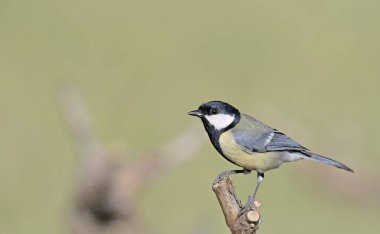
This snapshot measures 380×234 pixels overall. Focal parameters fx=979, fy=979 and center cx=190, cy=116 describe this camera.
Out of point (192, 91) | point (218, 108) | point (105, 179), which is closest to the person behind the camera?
point (218, 108)

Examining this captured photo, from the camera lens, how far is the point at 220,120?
3.51 meters

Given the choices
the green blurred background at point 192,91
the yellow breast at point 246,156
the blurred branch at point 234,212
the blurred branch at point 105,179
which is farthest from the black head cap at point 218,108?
the green blurred background at point 192,91

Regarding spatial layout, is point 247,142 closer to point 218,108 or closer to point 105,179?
point 218,108

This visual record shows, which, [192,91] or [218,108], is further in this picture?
[192,91]

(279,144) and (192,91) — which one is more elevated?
(192,91)

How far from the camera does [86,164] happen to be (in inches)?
205

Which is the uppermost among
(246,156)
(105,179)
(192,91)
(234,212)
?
(192,91)

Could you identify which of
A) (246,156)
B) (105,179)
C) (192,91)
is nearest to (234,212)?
(246,156)

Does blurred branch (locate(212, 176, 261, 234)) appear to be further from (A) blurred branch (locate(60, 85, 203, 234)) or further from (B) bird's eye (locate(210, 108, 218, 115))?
(A) blurred branch (locate(60, 85, 203, 234))

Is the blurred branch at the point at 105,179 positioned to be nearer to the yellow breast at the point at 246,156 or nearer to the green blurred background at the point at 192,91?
the green blurred background at the point at 192,91

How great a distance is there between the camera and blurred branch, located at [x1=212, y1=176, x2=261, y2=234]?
3.20 metres

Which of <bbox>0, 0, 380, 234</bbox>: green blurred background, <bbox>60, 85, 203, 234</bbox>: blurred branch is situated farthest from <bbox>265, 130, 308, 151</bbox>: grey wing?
<bbox>0, 0, 380, 234</bbox>: green blurred background

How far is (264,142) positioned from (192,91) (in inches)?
206

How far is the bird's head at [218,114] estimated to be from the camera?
346 centimetres
